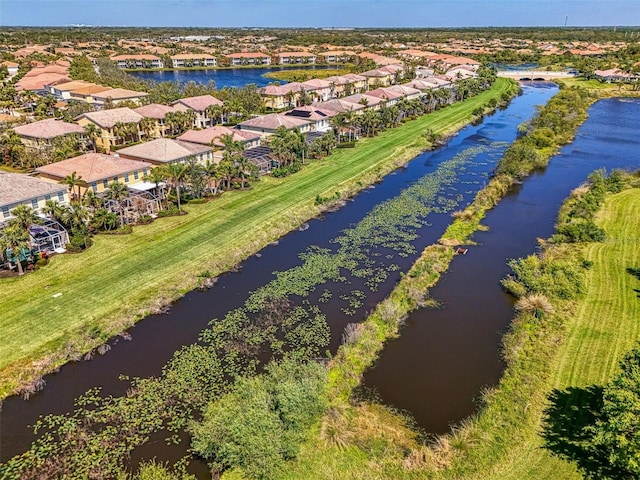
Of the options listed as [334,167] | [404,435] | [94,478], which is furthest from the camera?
[334,167]

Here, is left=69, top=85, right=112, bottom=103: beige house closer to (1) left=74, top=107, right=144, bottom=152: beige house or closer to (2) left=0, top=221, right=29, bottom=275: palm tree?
(1) left=74, top=107, right=144, bottom=152: beige house

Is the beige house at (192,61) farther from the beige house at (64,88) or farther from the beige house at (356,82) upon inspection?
the beige house at (356,82)

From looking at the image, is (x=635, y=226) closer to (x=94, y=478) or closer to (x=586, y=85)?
(x=94, y=478)

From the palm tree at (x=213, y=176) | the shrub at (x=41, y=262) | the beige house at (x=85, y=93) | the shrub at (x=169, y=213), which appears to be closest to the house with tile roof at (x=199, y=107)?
the beige house at (x=85, y=93)

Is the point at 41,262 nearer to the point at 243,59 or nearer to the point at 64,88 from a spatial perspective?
the point at 64,88

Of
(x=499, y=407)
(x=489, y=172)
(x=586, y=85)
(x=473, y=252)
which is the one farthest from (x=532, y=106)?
(x=499, y=407)

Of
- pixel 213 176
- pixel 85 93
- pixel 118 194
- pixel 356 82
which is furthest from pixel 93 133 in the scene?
pixel 356 82

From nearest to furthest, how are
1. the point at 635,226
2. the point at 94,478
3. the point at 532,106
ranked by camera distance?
the point at 94,478 < the point at 635,226 < the point at 532,106
